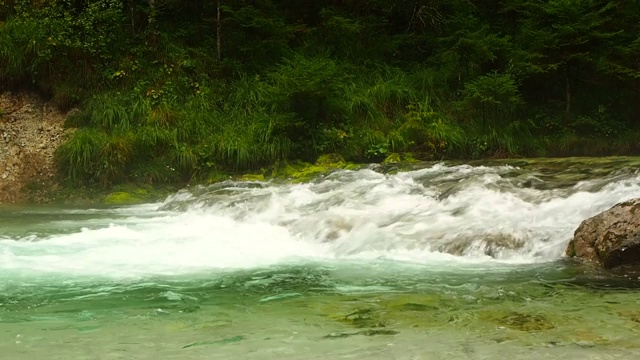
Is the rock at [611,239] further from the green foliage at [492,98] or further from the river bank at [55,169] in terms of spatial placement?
the green foliage at [492,98]

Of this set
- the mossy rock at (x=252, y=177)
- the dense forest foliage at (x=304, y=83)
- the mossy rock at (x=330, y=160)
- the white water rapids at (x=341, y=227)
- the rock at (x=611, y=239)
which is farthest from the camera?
the dense forest foliage at (x=304, y=83)

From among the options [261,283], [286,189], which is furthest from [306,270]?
[286,189]

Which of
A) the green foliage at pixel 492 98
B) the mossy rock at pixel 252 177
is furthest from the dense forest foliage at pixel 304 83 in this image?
the mossy rock at pixel 252 177

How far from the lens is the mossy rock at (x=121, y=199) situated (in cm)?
1120

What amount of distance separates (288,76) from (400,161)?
286 cm

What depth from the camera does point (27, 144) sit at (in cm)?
1260

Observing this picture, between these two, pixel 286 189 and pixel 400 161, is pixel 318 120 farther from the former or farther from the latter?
pixel 286 189

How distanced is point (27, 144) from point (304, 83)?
19.3 feet

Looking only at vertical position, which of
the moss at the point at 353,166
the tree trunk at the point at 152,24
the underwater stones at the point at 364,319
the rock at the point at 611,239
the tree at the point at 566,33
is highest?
the tree trunk at the point at 152,24

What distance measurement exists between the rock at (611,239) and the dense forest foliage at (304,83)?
24.1ft

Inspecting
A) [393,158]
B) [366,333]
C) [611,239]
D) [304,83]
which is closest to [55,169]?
[304,83]

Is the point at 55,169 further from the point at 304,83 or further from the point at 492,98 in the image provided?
the point at 492,98

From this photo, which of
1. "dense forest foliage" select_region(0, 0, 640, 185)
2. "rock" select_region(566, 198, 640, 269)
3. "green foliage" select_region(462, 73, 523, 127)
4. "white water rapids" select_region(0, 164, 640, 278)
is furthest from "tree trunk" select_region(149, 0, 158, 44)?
"rock" select_region(566, 198, 640, 269)

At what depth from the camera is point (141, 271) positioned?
546cm
